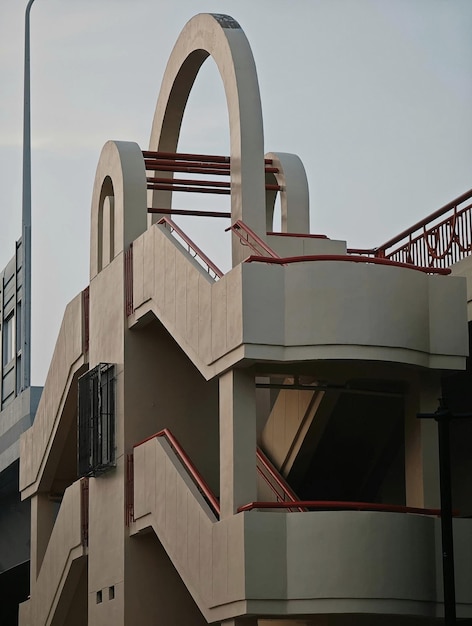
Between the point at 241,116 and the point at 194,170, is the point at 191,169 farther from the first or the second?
the point at 241,116

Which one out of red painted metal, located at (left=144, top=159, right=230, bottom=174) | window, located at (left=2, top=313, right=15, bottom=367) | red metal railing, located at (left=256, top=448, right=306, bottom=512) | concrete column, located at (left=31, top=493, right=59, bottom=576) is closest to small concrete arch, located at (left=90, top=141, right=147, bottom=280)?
red painted metal, located at (left=144, top=159, right=230, bottom=174)

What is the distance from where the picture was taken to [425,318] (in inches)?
939

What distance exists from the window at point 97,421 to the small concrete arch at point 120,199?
241 cm

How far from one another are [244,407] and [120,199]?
745 cm

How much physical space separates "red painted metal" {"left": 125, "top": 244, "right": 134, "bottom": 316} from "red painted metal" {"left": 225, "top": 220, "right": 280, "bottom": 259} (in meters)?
3.04

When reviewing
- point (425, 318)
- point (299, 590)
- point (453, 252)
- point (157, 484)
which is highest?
point (453, 252)

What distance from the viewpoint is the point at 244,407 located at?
23.5 m

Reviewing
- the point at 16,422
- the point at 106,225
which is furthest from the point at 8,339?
the point at 106,225

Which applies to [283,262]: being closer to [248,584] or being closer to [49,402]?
[248,584]

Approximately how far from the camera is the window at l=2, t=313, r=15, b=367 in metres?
60.5

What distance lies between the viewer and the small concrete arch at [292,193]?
1231 inches

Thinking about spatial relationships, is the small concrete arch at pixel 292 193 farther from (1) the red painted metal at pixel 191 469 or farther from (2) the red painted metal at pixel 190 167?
(1) the red painted metal at pixel 191 469

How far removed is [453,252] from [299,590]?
6.90 metres

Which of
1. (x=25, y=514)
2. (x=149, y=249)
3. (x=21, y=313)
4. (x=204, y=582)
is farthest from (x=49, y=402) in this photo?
(x=21, y=313)
